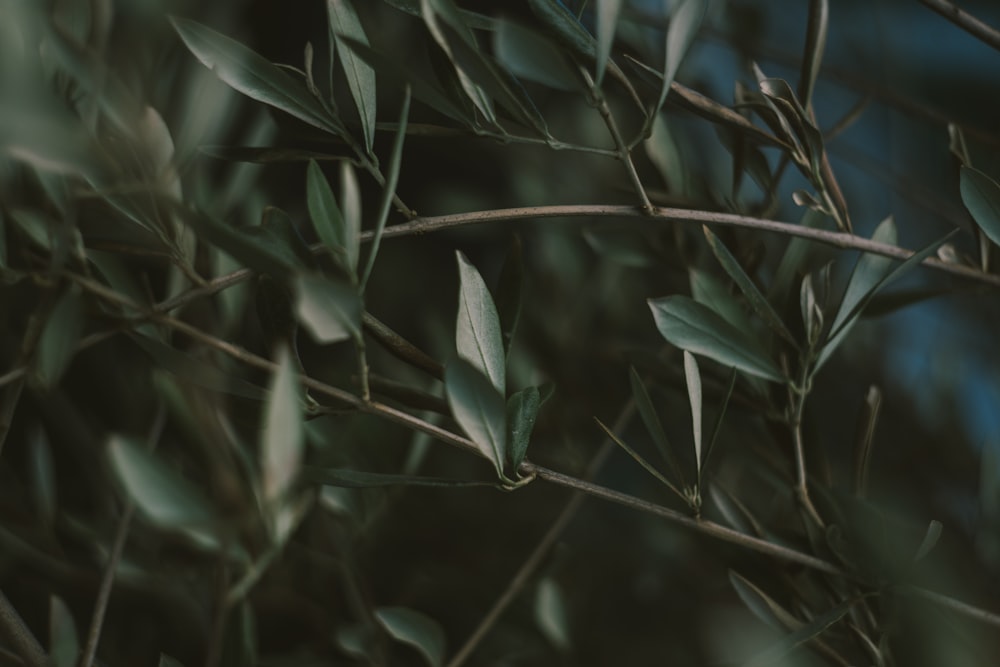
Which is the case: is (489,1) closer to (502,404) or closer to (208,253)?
(208,253)

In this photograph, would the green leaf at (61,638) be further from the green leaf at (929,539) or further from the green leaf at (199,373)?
the green leaf at (929,539)

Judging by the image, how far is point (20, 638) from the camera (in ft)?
0.85

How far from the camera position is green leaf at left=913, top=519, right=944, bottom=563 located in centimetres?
28

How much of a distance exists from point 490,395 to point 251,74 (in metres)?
0.12

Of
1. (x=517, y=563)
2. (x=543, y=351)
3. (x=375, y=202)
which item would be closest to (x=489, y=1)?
(x=375, y=202)

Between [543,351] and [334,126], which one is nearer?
[334,126]

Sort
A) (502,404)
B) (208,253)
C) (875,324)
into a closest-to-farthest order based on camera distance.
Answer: (502,404)
(208,253)
(875,324)

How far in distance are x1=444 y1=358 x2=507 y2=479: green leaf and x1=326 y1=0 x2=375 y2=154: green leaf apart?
0.29ft

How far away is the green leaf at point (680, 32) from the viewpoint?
0.82 ft

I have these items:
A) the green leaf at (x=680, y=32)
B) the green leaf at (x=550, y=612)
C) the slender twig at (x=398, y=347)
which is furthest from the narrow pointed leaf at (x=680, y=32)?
the green leaf at (x=550, y=612)

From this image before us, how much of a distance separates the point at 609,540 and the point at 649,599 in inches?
2.6

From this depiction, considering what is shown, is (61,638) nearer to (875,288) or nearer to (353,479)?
(353,479)

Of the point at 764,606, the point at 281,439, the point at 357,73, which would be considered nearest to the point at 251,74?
the point at 357,73

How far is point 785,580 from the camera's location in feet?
1.11
